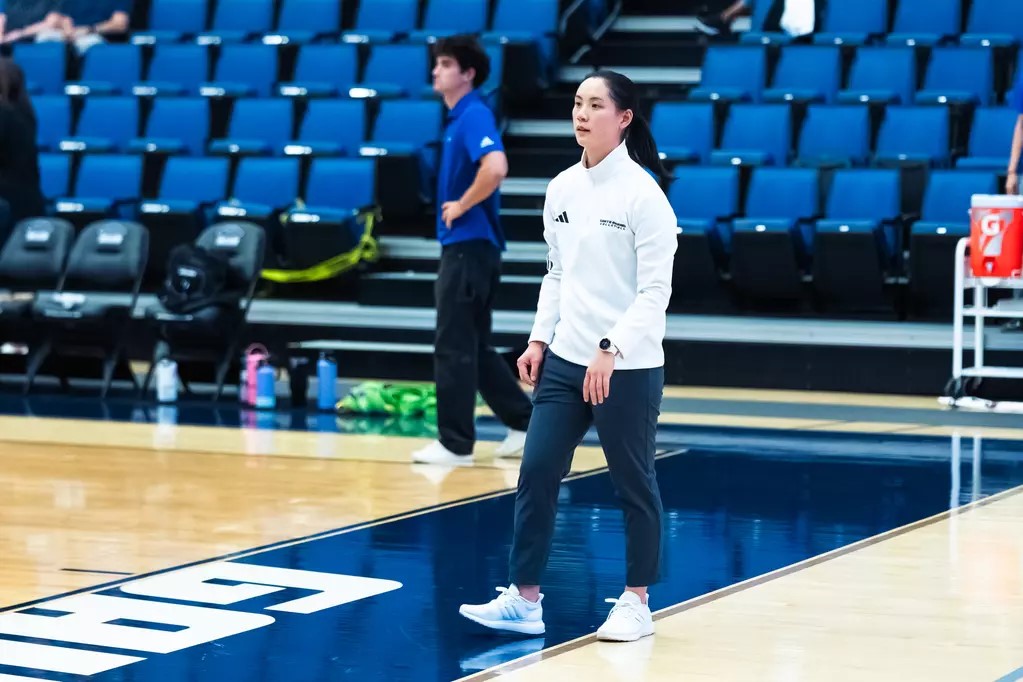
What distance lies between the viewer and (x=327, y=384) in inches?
375

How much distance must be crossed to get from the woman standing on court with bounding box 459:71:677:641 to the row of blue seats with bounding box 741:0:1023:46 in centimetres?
778

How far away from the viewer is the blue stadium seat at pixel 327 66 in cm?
1291

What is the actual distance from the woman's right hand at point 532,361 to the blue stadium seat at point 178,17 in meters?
10.2

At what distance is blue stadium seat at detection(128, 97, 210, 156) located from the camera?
12.7m

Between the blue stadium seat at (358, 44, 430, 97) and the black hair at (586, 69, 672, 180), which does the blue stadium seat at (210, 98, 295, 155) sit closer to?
the blue stadium seat at (358, 44, 430, 97)

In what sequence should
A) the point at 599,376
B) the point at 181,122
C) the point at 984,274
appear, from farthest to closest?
the point at 181,122 → the point at 984,274 → the point at 599,376

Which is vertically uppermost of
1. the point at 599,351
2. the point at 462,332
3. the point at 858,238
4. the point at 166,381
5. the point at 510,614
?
the point at 599,351

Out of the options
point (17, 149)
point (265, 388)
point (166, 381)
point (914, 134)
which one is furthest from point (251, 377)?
point (914, 134)

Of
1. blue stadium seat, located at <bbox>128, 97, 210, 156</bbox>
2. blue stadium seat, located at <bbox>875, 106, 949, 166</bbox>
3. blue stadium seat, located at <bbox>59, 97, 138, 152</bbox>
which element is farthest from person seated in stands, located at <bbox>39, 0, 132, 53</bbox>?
blue stadium seat, located at <bbox>875, 106, 949, 166</bbox>

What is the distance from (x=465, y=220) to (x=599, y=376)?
2.99 metres

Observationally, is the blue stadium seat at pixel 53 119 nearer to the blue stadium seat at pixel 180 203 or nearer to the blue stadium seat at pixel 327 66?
the blue stadium seat at pixel 180 203

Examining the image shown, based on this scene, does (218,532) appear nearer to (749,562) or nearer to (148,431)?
(749,562)

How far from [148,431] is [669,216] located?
481 centimetres

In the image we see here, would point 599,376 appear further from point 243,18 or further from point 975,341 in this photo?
point 243,18
